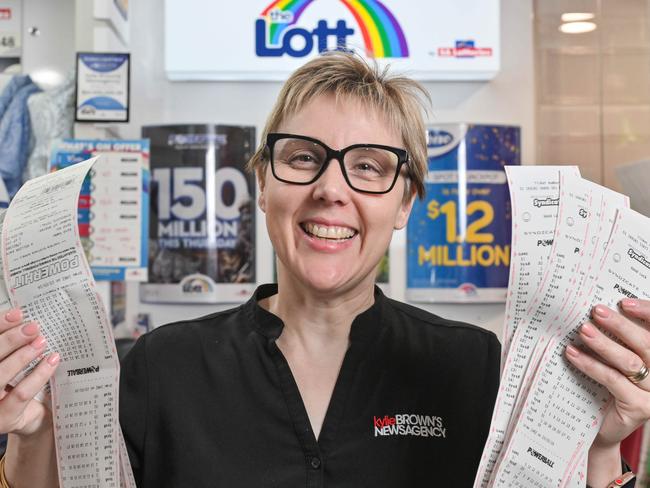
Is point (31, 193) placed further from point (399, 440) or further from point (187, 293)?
point (187, 293)

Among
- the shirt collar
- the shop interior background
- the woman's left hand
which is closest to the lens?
the woman's left hand

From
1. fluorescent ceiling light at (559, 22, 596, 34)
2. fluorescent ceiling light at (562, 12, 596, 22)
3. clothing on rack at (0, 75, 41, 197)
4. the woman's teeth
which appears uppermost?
fluorescent ceiling light at (562, 12, 596, 22)

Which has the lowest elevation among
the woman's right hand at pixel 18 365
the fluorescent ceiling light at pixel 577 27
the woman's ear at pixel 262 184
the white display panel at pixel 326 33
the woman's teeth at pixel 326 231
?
the woman's right hand at pixel 18 365

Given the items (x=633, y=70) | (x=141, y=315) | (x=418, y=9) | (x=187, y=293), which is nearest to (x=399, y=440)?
(x=187, y=293)

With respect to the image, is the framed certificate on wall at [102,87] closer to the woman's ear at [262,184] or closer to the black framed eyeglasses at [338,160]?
the woman's ear at [262,184]

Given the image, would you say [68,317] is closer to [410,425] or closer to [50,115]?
[410,425]

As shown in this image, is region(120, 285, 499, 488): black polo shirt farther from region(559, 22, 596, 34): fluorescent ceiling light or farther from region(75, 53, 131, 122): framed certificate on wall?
region(559, 22, 596, 34): fluorescent ceiling light

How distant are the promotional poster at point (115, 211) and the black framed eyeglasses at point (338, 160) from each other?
1.31m

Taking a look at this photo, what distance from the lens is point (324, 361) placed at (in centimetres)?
131

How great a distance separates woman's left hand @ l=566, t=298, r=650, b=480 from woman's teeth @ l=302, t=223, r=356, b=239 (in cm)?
40

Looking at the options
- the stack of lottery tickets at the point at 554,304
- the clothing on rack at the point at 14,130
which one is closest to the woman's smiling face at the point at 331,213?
the stack of lottery tickets at the point at 554,304

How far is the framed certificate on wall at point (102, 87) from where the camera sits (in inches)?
91.9

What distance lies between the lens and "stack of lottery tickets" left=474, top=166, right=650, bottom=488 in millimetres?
1002

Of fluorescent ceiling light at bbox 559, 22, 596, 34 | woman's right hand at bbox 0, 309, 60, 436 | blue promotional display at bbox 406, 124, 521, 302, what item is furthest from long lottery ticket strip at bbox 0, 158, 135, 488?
fluorescent ceiling light at bbox 559, 22, 596, 34
